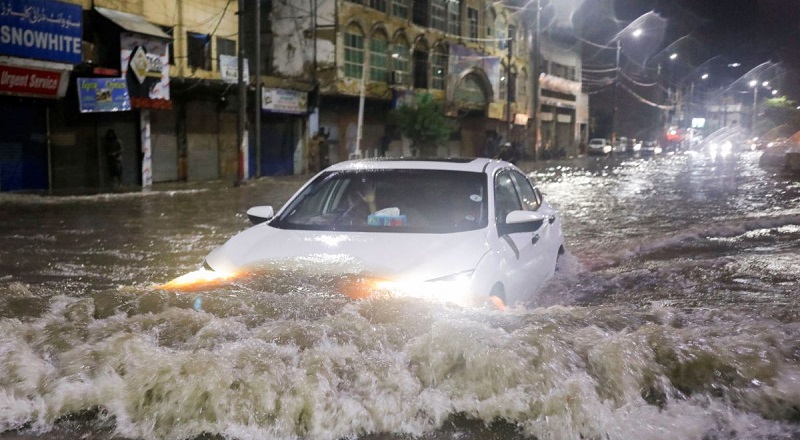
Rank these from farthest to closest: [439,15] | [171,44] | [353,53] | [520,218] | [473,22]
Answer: [473,22]
[439,15]
[353,53]
[171,44]
[520,218]

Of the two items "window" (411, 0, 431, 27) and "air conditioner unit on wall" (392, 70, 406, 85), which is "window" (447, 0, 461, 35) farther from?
"air conditioner unit on wall" (392, 70, 406, 85)

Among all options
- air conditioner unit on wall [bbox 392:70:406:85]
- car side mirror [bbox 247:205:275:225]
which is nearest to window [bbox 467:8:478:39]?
air conditioner unit on wall [bbox 392:70:406:85]

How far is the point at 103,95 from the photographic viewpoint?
2219 cm

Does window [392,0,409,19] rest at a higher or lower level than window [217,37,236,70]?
higher

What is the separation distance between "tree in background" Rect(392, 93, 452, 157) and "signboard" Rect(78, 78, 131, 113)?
15181 millimetres

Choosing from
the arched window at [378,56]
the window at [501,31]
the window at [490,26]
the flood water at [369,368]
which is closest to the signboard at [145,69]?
the arched window at [378,56]

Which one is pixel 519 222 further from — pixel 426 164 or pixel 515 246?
pixel 426 164

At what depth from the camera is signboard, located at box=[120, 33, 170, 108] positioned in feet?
74.2

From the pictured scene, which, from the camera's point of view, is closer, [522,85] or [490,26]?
[490,26]

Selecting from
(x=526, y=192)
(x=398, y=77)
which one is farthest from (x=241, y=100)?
(x=526, y=192)

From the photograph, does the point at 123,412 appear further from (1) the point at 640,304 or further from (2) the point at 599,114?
(2) the point at 599,114

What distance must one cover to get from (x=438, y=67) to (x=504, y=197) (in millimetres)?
36928

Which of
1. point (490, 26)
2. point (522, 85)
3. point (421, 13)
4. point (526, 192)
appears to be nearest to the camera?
point (526, 192)

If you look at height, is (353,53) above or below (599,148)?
above
